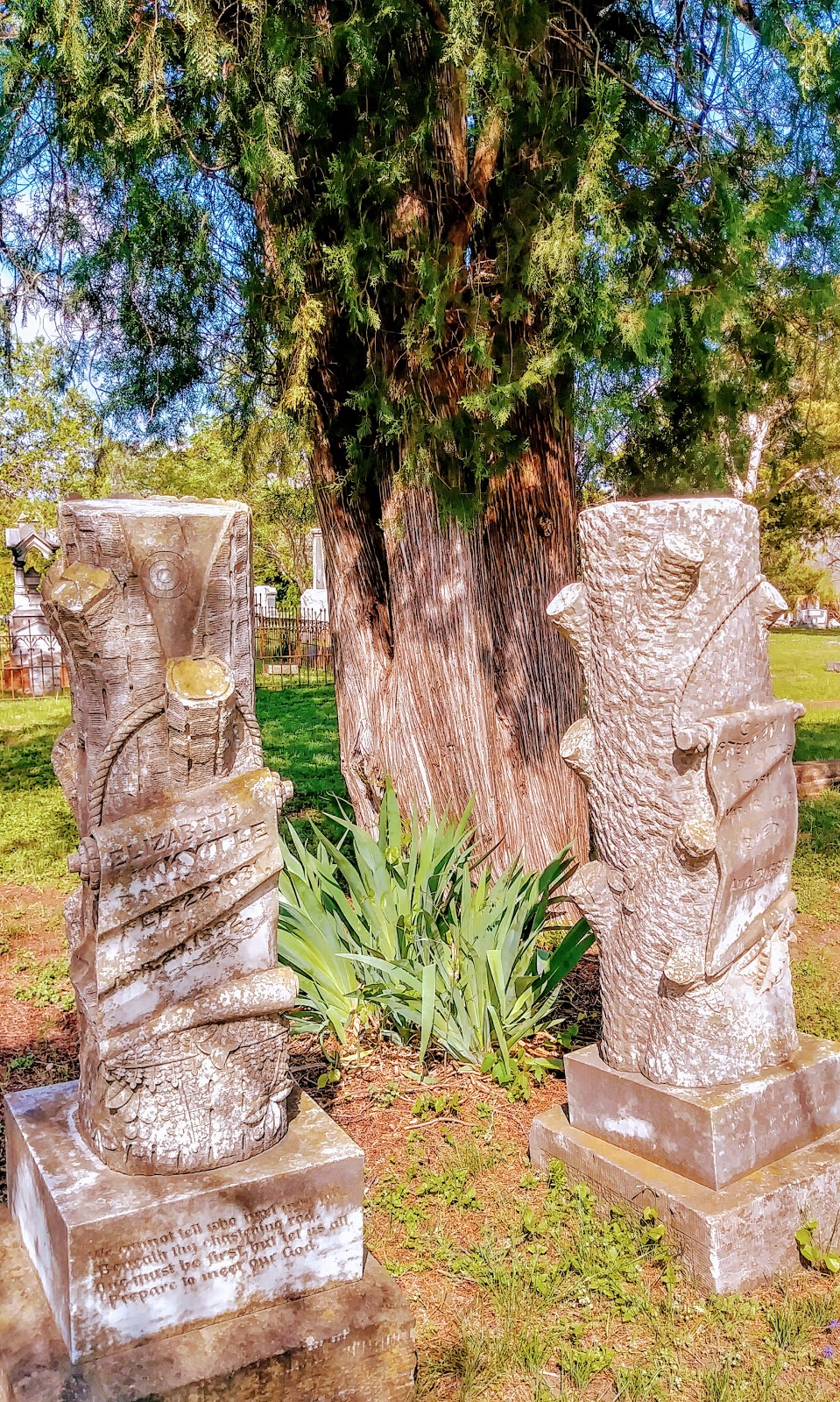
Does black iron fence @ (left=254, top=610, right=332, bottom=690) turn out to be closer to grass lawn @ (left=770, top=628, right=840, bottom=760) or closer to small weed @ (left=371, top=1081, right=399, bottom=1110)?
grass lawn @ (left=770, top=628, right=840, bottom=760)

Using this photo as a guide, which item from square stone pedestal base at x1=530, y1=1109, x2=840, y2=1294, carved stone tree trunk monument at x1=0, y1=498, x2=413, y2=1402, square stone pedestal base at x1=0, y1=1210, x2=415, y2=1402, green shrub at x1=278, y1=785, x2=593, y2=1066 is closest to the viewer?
square stone pedestal base at x1=0, y1=1210, x2=415, y2=1402

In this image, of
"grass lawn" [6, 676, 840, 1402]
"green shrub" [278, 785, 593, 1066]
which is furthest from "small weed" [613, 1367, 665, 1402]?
"green shrub" [278, 785, 593, 1066]

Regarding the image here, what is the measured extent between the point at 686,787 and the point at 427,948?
158 cm

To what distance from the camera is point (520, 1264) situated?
120 inches

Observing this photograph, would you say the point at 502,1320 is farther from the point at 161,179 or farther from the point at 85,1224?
the point at 161,179

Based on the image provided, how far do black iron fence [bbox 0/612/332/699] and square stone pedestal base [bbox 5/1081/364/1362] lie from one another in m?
16.0

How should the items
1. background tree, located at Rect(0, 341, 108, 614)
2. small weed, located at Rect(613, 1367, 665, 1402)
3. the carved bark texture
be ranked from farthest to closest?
background tree, located at Rect(0, 341, 108, 614) → the carved bark texture → small weed, located at Rect(613, 1367, 665, 1402)

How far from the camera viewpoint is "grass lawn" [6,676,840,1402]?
2.67 metres

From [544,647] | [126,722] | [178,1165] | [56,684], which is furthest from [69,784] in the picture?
[56,684]

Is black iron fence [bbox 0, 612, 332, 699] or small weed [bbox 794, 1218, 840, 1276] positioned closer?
small weed [bbox 794, 1218, 840, 1276]

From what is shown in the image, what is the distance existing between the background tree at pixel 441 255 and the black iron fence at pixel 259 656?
40.9 ft

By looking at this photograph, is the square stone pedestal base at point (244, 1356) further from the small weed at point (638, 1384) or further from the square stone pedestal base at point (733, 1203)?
the square stone pedestal base at point (733, 1203)

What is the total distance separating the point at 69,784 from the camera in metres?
2.69

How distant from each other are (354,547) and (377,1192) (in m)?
3.87
